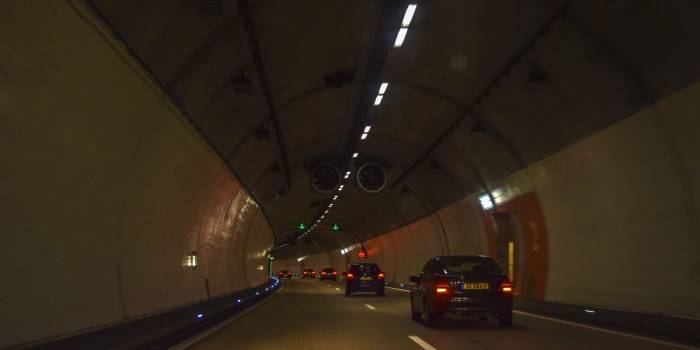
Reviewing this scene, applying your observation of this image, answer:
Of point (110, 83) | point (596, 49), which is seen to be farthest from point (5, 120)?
point (596, 49)

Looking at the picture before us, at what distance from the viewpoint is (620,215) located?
46.1 feet

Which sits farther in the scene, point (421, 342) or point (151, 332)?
point (421, 342)

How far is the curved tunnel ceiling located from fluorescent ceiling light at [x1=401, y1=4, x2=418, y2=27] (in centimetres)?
22

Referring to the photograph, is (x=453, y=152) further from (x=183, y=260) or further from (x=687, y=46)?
(x=687, y=46)

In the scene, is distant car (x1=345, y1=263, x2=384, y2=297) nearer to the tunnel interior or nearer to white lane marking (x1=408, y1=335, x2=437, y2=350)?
the tunnel interior

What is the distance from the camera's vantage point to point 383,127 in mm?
23000

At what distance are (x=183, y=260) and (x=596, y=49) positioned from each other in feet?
36.2

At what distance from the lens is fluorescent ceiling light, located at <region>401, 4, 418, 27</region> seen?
39.4 feet

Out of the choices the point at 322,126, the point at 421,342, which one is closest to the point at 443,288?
the point at 421,342

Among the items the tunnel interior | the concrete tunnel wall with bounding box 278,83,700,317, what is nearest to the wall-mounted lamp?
the tunnel interior

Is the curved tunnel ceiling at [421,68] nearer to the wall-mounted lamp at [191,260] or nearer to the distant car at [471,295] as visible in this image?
the wall-mounted lamp at [191,260]

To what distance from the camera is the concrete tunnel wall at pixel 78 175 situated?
23.0 ft

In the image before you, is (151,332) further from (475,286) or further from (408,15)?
(408,15)

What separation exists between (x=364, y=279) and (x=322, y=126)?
10147 mm
